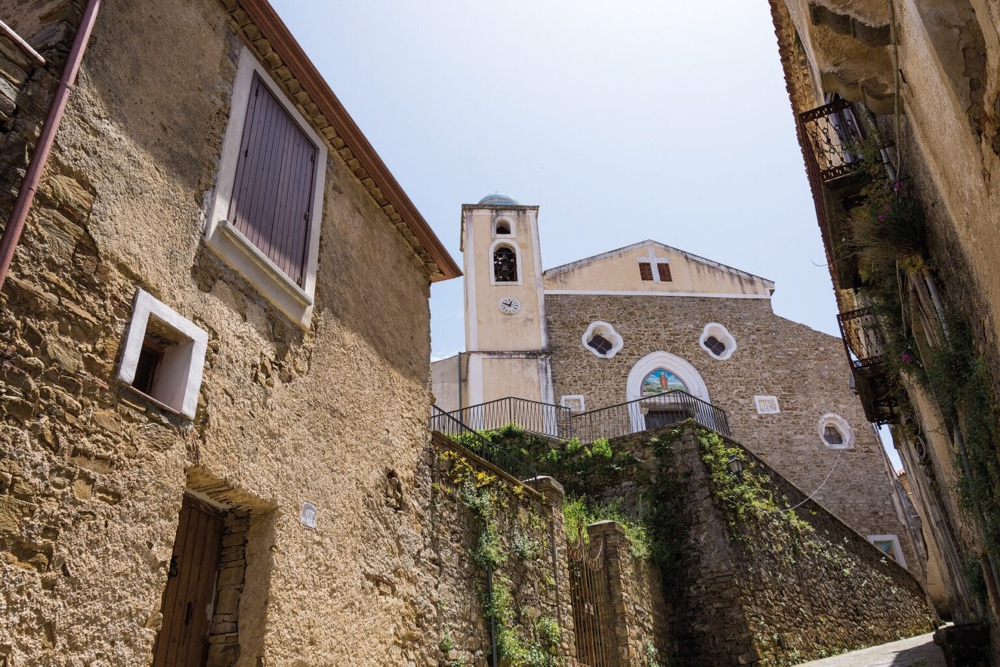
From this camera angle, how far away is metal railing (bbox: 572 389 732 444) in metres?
18.0

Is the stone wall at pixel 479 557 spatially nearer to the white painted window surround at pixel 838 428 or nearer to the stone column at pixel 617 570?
the stone column at pixel 617 570

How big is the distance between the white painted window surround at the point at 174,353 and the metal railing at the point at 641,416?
13.7 m

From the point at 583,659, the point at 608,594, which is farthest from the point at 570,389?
the point at 583,659

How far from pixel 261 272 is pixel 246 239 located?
0.28 m

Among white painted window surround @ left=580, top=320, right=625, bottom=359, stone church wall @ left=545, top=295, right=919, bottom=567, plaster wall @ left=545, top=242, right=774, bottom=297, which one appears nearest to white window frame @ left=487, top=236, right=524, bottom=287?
plaster wall @ left=545, top=242, right=774, bottom=297

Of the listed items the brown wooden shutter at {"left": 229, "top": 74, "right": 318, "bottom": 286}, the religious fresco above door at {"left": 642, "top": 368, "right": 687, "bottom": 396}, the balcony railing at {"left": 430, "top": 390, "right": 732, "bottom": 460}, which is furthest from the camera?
the religious fresco above door at {"left": 642, "top": 368, "right": 687, "bottom": 396}

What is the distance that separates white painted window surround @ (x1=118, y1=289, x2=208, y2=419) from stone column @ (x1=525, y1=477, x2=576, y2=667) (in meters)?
5.71

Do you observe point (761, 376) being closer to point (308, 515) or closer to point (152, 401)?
point (308, 515)

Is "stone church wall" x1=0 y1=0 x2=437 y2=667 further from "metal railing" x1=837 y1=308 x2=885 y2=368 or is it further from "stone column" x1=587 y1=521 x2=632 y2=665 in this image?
"metal railing" x1=837 y1=308 x2=885 y2=368

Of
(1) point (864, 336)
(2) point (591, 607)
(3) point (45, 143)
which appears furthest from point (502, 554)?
(1) point (864, 336)

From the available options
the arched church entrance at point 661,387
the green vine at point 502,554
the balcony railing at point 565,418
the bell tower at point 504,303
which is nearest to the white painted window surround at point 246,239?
the green vine at point 502,554

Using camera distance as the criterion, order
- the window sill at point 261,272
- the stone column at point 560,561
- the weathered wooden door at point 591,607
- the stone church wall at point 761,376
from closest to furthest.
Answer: the window sill at point 261,272 → the stone column at point 560,561 → the weathered wooden door at point 591,607 → the stone church wall at point 761,376

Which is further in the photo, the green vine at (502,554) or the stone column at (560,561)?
the stone column at (560,561)

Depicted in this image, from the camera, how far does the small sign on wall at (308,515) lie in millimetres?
5569
